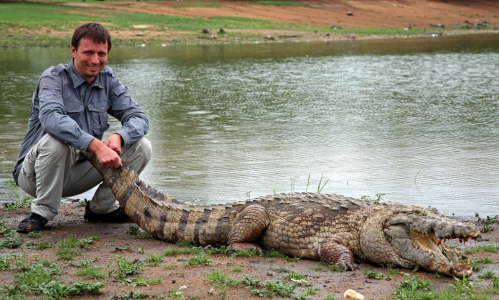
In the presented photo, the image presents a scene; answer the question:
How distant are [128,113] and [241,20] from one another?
28775mm

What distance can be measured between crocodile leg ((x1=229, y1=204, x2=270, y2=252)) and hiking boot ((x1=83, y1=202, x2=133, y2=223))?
43.8 inches

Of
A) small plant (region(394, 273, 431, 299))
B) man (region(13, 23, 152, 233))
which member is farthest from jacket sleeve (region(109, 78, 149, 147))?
small plant (region(394, 273, 431, 299))

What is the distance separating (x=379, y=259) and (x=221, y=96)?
8377 mm

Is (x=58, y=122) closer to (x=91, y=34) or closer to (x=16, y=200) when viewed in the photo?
(x=91, y=34)

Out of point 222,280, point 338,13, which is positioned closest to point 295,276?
point 222,280

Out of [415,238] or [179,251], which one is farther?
[179,251]

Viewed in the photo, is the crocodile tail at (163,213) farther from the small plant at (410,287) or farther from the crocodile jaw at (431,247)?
the small plant at (410,287)

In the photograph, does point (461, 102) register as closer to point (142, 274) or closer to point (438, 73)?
point (438, 73)

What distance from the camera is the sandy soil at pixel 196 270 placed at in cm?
352

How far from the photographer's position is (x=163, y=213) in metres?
4.67

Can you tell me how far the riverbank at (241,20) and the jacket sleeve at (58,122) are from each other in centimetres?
2030

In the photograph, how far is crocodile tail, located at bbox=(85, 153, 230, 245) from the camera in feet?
15.0

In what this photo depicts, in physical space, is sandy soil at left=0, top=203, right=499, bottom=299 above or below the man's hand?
below

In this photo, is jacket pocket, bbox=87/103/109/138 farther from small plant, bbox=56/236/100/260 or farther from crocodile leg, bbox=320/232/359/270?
crocodile leg, bbox=320/232/359/270
